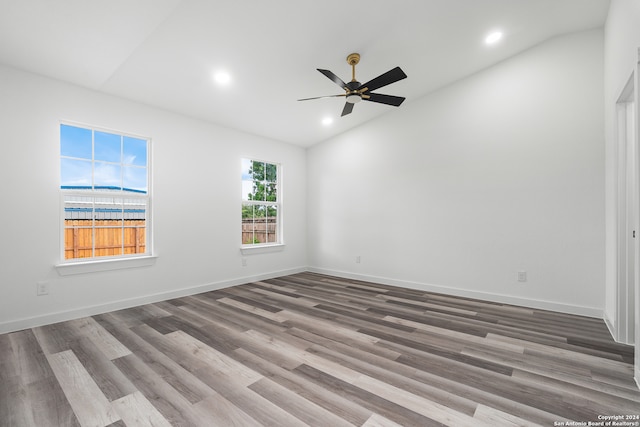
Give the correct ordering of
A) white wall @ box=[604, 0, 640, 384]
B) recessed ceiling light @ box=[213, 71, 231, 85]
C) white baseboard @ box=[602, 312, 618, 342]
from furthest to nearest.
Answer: recessed ceiling light @ box=[213, 71, 231, 85] < white baseboard @ box=[602, 312, 618, 342] < white wall @ box=[604, 0, 640, 384]

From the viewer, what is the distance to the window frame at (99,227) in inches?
131

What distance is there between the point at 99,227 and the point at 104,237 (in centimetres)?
14

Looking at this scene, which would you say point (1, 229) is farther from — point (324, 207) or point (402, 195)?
point (402, 195)

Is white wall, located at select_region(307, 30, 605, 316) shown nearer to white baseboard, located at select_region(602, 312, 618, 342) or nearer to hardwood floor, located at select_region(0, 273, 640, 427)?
white baseboard, located at select_region(602, 312, 618, 342)

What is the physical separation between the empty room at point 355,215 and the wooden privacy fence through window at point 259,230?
0.19 feet

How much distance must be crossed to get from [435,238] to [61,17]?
470 cm

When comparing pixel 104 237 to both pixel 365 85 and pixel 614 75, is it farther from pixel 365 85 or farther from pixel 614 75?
pixel 614 75

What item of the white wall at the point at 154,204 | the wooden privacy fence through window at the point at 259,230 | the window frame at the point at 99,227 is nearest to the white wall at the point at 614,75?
the white wall at the point at 154,204

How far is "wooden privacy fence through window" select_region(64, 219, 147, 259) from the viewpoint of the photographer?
3.50 m

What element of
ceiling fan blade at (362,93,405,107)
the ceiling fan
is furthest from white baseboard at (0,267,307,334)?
ceiling fan blade at (362,93,405,107)

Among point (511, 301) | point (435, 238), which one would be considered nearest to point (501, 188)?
point (435, 238)

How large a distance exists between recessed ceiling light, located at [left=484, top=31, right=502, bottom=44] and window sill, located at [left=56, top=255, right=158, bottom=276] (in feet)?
16.0

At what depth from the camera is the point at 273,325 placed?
3.16 meters

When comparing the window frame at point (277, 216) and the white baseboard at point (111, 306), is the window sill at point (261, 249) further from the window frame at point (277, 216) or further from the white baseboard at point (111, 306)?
the white baseboard at point (111, 306)
